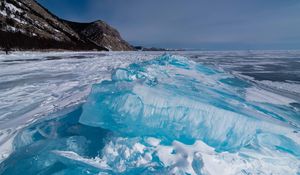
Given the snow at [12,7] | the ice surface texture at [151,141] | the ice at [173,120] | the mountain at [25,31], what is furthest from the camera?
the snow at [12,7]

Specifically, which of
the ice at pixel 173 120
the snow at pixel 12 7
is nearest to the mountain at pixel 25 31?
Result: the snow at pixel 12 7

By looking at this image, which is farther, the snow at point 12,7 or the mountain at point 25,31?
the snow at point 12,7

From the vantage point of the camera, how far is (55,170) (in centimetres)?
233

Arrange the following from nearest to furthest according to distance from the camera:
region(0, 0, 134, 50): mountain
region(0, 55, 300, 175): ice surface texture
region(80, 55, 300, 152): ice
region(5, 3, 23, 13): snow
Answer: region(0, 55, 300, 175): ice surface texture → region(80, 55, 300, 152): ice → region(0, 0, 134, 50): mountain → region(5, 3, 23, 13): snow

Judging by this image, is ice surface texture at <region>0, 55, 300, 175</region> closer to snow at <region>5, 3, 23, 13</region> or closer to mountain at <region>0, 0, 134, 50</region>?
mountain at <region>0, 0, 134, 50</region>

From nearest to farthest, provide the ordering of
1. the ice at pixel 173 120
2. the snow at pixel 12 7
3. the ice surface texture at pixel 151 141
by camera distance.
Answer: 1. the ice surface texture at pixel 151 141
2. the ice at pixel 173 120
3. the snow at pixel 12 7

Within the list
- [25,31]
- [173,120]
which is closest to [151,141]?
[173,120]

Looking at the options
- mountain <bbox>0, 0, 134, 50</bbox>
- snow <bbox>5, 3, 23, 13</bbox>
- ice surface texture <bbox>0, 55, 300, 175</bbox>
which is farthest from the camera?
snow <bbox>5, 3, 23, 13</bbox>

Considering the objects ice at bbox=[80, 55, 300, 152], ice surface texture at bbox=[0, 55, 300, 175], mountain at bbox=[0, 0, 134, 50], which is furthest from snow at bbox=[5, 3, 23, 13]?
ice at bbox=[80, 55, 300, 152]

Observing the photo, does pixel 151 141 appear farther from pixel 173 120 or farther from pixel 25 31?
pixel 25 31

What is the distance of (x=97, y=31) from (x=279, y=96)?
135 meters

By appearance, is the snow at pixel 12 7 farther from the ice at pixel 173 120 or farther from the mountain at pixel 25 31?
the ice at pixel 173 120

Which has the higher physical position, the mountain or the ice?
the mountain

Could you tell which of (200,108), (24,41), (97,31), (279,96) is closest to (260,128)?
(200,108)
